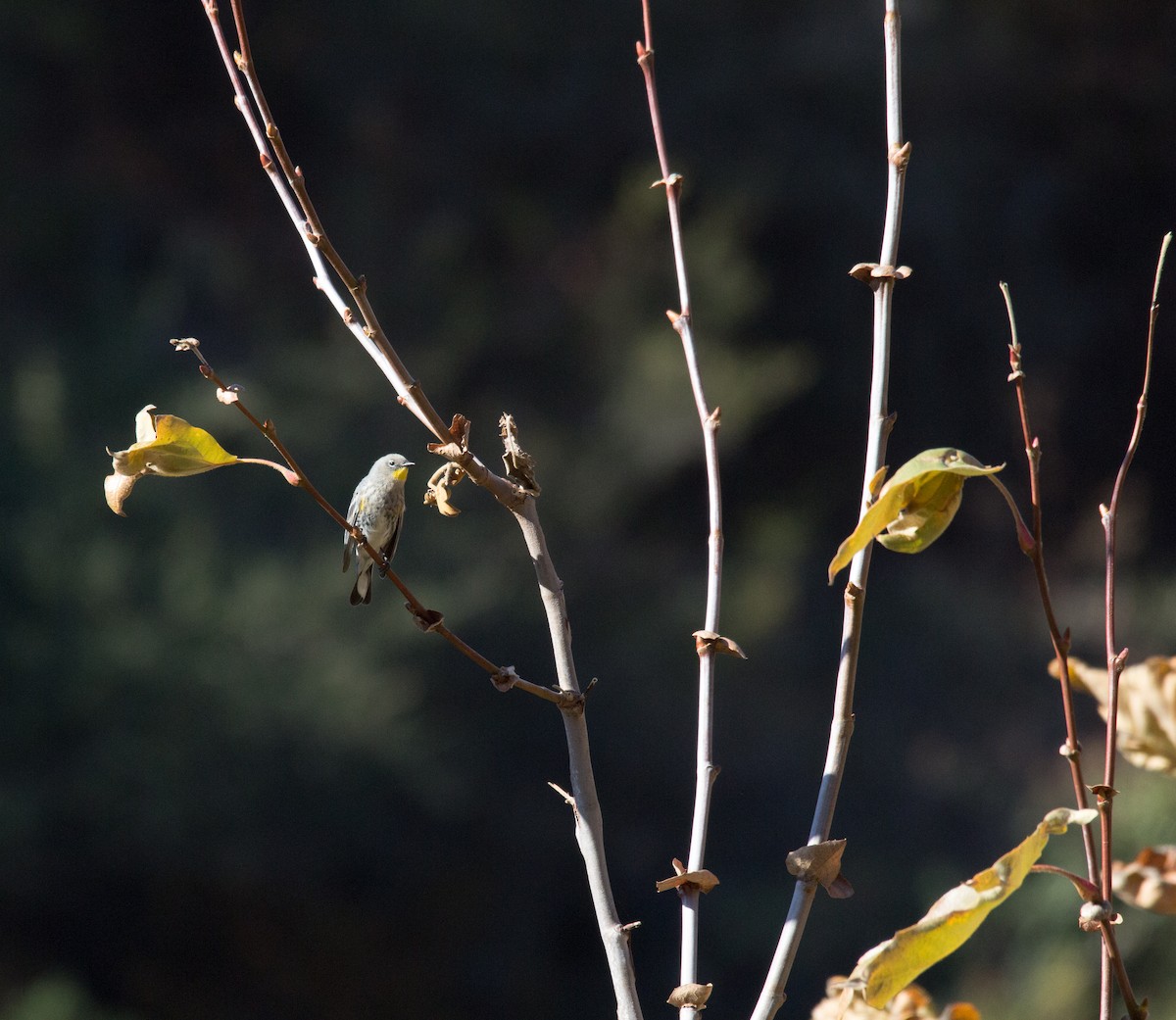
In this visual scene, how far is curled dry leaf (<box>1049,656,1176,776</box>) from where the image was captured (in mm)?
581

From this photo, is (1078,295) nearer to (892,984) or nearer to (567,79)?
(567,79)

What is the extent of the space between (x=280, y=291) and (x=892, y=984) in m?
6.08

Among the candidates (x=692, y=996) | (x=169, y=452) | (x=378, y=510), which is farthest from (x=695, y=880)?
(x=378, y=510)

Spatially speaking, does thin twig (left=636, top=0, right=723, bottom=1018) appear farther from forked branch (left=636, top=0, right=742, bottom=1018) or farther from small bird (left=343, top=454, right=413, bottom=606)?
small bird (left=343, top=454, right=413, bottom=606)

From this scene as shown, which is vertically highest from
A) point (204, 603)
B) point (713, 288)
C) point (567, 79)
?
point (567, 79)

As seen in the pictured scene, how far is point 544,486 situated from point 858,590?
16.0ft

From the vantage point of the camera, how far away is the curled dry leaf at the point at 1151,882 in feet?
1.71

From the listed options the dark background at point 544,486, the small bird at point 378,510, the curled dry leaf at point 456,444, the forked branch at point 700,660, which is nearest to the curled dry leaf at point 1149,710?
the forked branch at point 700,660

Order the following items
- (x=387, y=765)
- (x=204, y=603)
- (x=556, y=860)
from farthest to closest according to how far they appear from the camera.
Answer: (x=556, y=860), (x=387, y=765), (x=204, y=603)

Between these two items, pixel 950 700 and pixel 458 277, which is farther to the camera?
pixel 950 700

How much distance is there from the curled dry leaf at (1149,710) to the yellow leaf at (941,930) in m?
0.14

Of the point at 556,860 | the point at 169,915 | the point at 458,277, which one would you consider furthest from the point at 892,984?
the point at 458,277

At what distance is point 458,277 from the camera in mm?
5969

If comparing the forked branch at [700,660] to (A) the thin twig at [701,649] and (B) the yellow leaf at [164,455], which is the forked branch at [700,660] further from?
(B) the yellow leaf at [164,455]
